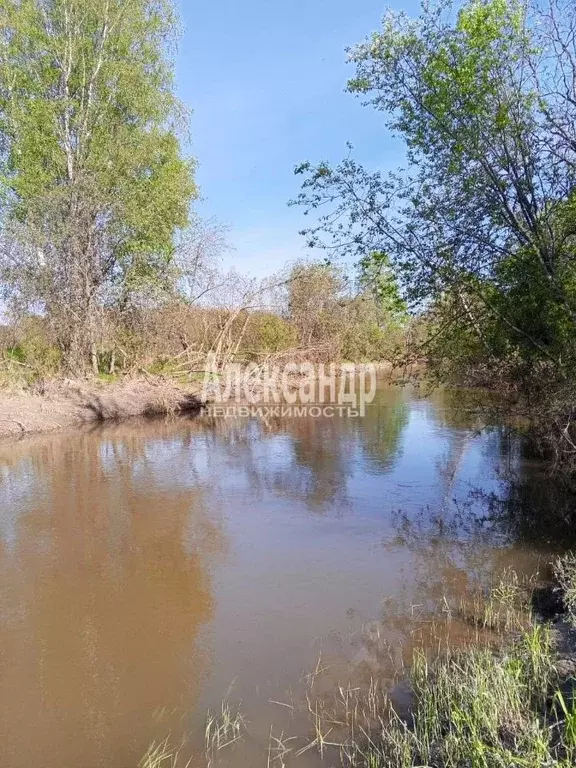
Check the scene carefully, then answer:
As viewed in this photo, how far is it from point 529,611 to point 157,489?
5.76 m

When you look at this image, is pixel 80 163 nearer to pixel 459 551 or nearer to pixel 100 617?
pixel 100 617

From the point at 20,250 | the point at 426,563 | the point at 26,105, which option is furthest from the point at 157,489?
the point at 26,105

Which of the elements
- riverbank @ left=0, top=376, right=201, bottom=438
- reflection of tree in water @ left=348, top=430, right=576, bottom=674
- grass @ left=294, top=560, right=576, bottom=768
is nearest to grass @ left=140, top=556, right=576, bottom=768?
grass @ left=294, top=560, right=576, bottom=768

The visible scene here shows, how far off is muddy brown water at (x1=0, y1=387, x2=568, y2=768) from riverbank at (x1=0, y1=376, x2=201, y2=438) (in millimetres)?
2333

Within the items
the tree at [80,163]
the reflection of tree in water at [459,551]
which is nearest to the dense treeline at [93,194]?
the tree at [80,163]

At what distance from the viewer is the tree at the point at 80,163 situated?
15.3 m

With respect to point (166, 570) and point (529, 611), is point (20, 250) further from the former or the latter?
point (529, 611)

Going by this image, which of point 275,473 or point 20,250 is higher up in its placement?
point 20,250

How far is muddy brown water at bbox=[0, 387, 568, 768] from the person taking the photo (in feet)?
10.8

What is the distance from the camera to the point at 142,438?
1231 centimetres

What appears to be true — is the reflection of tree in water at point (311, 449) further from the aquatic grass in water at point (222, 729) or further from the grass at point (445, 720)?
the aquatic grass in water at point (222, 729)

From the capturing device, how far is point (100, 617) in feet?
14.4

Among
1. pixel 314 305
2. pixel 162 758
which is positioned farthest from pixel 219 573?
pixel 314 305

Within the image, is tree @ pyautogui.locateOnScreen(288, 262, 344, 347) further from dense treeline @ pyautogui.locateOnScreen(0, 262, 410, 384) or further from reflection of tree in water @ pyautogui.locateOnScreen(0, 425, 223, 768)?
reflection of tree in water @ pyautogui.locateOnScreen(0, 425, 223, 768)
